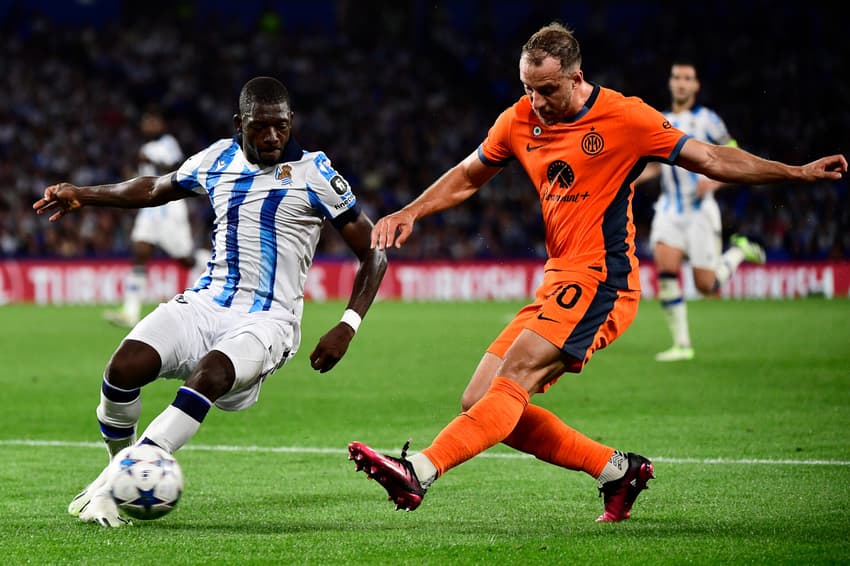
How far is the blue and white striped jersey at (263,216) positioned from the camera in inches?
251

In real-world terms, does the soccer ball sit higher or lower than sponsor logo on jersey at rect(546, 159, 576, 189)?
lower

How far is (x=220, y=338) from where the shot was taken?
611cm

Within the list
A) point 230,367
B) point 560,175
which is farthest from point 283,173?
point 560,175

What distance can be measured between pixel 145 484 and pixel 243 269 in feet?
4.63

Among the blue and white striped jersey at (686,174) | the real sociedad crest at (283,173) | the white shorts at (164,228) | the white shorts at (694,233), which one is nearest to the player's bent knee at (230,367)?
A: the real sociedad crest at (283,173)

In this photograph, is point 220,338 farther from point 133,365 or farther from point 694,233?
point 694,233

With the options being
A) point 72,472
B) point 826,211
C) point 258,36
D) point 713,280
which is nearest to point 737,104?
point 826,211

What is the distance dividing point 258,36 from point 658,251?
23229mm

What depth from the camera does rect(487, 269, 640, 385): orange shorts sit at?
568 centimetres

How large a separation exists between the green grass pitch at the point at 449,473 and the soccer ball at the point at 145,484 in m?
0.14

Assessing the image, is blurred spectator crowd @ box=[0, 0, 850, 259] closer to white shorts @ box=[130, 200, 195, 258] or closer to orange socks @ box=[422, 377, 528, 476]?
white shorts @ box=[130, 200, 195, 258]

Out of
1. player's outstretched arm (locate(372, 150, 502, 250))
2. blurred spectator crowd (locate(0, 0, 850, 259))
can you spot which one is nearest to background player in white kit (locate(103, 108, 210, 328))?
blurred spectator crowd (locate(0, 0, 850, 259))

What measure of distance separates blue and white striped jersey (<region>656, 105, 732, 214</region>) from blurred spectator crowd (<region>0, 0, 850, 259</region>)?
13.9 meters

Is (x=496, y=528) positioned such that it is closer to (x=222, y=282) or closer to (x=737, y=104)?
(x=222, y=282)
